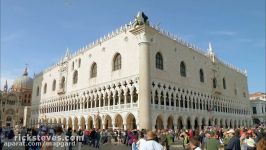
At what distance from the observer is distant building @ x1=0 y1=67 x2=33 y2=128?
64.0 m

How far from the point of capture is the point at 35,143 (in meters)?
10.6

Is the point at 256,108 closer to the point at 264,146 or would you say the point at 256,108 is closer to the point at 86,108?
the point at 86,108

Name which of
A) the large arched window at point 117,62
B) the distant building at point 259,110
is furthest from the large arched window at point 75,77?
the distant building at point 259,110

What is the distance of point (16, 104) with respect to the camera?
222 feet

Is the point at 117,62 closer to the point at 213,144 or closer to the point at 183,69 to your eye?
the point at 183,69

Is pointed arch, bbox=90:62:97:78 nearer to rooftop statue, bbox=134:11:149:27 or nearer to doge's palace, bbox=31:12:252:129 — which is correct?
doge's palace, bbox=31:12:252:129

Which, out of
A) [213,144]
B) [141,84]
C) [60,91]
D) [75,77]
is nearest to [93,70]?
[75,77]

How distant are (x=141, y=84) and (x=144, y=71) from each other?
1.49 meters

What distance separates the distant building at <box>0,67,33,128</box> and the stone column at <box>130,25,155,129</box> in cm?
4469

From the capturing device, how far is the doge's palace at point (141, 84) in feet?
95.2

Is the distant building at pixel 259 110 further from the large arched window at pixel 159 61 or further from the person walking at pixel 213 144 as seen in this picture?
the person walking at pixel 213 144

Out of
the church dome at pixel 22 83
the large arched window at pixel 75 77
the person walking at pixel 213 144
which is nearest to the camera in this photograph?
the person walking at pixel 213 144

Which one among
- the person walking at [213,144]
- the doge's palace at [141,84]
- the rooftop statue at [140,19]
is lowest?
the person walking at [213,144]

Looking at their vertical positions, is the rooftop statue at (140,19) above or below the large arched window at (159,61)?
above
